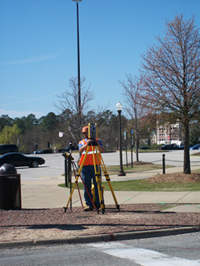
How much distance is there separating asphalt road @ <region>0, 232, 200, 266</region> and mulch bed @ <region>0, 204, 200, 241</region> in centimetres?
52

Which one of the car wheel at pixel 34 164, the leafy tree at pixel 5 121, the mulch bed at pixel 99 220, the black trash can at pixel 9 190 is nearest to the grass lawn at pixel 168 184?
the mulch bed at pixel 99 220

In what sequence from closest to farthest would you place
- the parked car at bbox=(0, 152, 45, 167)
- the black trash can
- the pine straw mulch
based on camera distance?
the black trash can → the pine straw mulch → the parked car at bbox=(0, 152, 45, 167)

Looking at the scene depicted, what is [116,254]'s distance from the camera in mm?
4832

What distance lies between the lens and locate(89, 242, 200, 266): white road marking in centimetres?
438

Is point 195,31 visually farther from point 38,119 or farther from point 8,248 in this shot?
point 38,119

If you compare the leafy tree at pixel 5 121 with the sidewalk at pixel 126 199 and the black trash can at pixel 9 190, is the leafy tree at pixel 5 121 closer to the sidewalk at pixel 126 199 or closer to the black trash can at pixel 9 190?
the sidewalk at pixel 126 199

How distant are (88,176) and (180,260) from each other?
359 cm

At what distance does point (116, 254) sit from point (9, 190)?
4200mm

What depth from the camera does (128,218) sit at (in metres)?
6.81

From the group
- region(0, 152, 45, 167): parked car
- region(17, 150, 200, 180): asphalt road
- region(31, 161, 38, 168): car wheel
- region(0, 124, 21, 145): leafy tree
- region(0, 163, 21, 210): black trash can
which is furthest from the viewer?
region(0, 124, 21, 145): leafy tree

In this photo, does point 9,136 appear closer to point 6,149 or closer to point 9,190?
point 6,149

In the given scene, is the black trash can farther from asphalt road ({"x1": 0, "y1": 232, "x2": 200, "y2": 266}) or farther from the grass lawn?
the grass lawn

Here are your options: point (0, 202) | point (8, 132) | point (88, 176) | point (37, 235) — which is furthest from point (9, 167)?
point (8, 132)

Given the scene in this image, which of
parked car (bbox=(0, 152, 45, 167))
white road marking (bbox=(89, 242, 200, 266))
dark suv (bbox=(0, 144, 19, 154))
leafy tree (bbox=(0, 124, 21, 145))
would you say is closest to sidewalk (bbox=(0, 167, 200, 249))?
white road marking (bbox=(89, 242, 200, 266))
